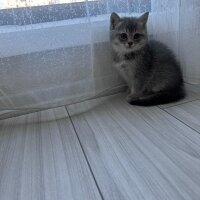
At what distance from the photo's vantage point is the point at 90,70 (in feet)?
3.85

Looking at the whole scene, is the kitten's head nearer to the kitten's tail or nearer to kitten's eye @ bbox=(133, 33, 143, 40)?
kitten's eye @ bbox=(133, 33, 143, 40)

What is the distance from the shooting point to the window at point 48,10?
958mm

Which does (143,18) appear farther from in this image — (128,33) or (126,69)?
(126,69)

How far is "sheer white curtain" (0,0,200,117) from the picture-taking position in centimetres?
101

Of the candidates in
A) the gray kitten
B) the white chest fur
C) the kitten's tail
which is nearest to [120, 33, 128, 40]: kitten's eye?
the gray kitten

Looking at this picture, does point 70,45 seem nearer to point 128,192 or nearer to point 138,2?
point 138,2

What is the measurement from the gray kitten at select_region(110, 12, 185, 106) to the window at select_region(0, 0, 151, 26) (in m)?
0.08

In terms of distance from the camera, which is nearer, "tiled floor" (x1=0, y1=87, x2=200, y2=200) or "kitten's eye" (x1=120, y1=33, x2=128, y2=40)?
"tiled floor" (x1=0, y1=87, x2=200, y2=200)

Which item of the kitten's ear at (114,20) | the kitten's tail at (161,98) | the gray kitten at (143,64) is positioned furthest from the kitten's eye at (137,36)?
the kitten's tail at (161,98)

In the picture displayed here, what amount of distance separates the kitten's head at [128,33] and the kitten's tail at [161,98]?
0.77 feet

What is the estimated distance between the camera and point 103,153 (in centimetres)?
86

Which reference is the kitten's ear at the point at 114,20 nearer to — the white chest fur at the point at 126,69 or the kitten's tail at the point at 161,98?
the white chest fur at the point at 126,69

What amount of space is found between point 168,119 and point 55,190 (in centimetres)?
54

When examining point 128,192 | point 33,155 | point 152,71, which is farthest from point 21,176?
point 152,71
